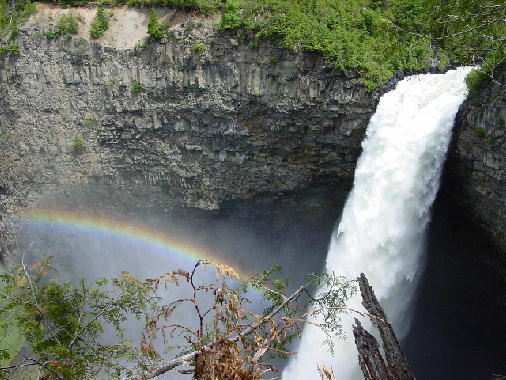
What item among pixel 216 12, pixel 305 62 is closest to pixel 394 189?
pixel 305 62

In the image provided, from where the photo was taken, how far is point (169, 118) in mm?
19875

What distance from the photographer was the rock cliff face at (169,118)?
58.0 feet

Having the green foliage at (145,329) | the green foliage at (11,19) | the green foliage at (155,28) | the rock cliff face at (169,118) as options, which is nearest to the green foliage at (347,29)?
the rock cliff face at (169,118)

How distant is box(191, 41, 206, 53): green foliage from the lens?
60.7 feet

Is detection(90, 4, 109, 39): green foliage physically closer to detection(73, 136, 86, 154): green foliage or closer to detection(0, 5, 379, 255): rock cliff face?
detection(0, 5, 379, 255): rock cliff face

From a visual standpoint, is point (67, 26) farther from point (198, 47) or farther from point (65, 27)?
point (198, 47)

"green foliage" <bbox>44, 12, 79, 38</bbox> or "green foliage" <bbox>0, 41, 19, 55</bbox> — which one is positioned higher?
"green foliage" <bbox>44, 12, 79, 38</bbox>

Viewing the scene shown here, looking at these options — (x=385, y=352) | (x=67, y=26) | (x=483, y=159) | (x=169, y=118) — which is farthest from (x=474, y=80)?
(x=67, y=26)

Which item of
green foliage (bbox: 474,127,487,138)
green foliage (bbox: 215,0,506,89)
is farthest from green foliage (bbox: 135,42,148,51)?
green foliage (bbox: 474,127,487,138)

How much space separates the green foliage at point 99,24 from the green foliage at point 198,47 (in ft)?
14.6

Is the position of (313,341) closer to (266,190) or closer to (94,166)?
(266,190)

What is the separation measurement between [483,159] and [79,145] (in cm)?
1562

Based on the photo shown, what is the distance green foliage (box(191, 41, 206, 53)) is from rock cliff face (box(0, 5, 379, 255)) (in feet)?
0.15

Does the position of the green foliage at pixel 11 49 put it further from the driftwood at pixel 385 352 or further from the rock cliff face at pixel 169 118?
the driftwood at pixel 385 352
